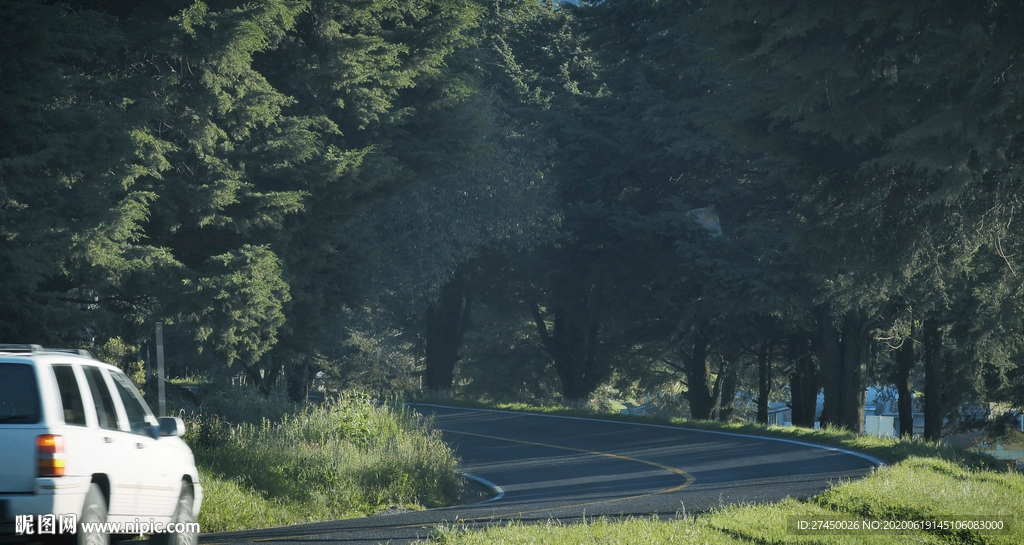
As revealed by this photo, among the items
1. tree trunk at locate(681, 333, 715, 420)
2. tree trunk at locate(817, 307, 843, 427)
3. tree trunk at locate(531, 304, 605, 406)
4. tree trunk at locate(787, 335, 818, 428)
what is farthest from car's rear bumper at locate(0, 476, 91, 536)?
tree trunk at locate(531, 304, 605, 406)

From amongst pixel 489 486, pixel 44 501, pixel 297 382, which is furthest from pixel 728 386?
pixel 44 501

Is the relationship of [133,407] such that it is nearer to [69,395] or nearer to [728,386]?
[69,395]

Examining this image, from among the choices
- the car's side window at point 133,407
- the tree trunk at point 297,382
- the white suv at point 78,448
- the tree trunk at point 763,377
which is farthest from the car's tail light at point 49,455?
the tree trunk at point 763,377

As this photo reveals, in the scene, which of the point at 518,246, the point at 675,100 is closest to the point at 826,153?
the point at 675,100

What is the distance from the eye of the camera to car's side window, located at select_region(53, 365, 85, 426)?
7.03 meters

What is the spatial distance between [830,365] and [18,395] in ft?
96.3

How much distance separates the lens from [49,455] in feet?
21.6

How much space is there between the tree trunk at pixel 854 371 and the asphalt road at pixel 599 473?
7476 mm

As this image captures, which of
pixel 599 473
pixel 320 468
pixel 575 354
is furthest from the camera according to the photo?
pixel 575 354

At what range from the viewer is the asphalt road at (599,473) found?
12414mm

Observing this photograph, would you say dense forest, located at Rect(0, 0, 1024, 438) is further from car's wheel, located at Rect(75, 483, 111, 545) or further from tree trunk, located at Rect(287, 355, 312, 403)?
car's wheel, located at Rect(75, 483, 111, 545)

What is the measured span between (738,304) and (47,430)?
90.9 ft

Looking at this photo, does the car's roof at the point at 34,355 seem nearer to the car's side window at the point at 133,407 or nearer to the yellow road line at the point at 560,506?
the car's side window at the point at 133,407

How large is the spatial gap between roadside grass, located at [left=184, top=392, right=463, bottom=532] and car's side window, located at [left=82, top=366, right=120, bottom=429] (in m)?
4.91
